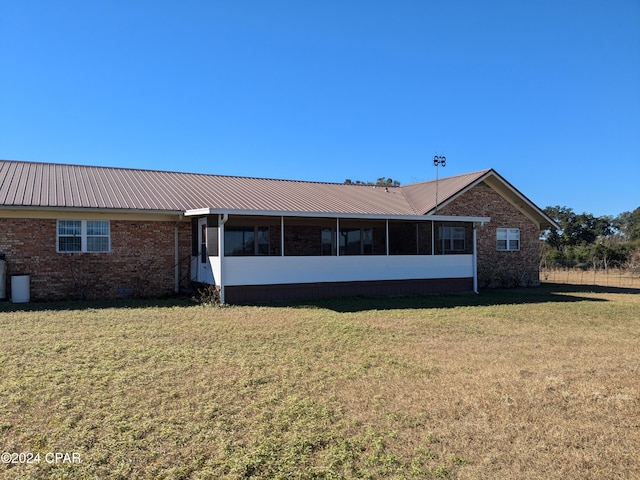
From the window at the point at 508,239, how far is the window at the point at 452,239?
2195 millimetres

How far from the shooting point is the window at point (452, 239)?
1973 cm

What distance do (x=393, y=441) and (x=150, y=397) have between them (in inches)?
105

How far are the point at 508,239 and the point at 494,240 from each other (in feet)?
2.79

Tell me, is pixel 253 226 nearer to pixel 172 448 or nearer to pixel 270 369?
pixel 270 369

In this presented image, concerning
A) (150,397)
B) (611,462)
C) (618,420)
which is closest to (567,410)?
(618,420)

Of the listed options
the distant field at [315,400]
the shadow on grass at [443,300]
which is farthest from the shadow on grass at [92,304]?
the shadow on grass at [443,300]

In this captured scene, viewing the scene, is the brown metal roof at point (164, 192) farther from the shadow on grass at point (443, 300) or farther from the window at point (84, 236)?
the shadow on grass at point (443, 300)

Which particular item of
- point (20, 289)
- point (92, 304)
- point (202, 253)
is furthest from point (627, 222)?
point (20, 289)

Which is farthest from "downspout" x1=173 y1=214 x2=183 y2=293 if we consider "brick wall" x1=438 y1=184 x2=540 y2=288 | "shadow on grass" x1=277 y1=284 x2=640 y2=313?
"brick wall" x1=438 y1=184 x2=540 y2=288

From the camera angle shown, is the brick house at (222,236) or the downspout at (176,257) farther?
the downspout at (176,257)

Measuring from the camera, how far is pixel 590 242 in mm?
45344

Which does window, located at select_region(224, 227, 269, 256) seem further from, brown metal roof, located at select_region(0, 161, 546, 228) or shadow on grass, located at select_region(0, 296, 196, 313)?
shadow on grass, located at select_region(0, 296, 196, 313)

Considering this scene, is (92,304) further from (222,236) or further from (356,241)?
(356,241)

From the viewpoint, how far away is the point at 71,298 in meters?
14.2
